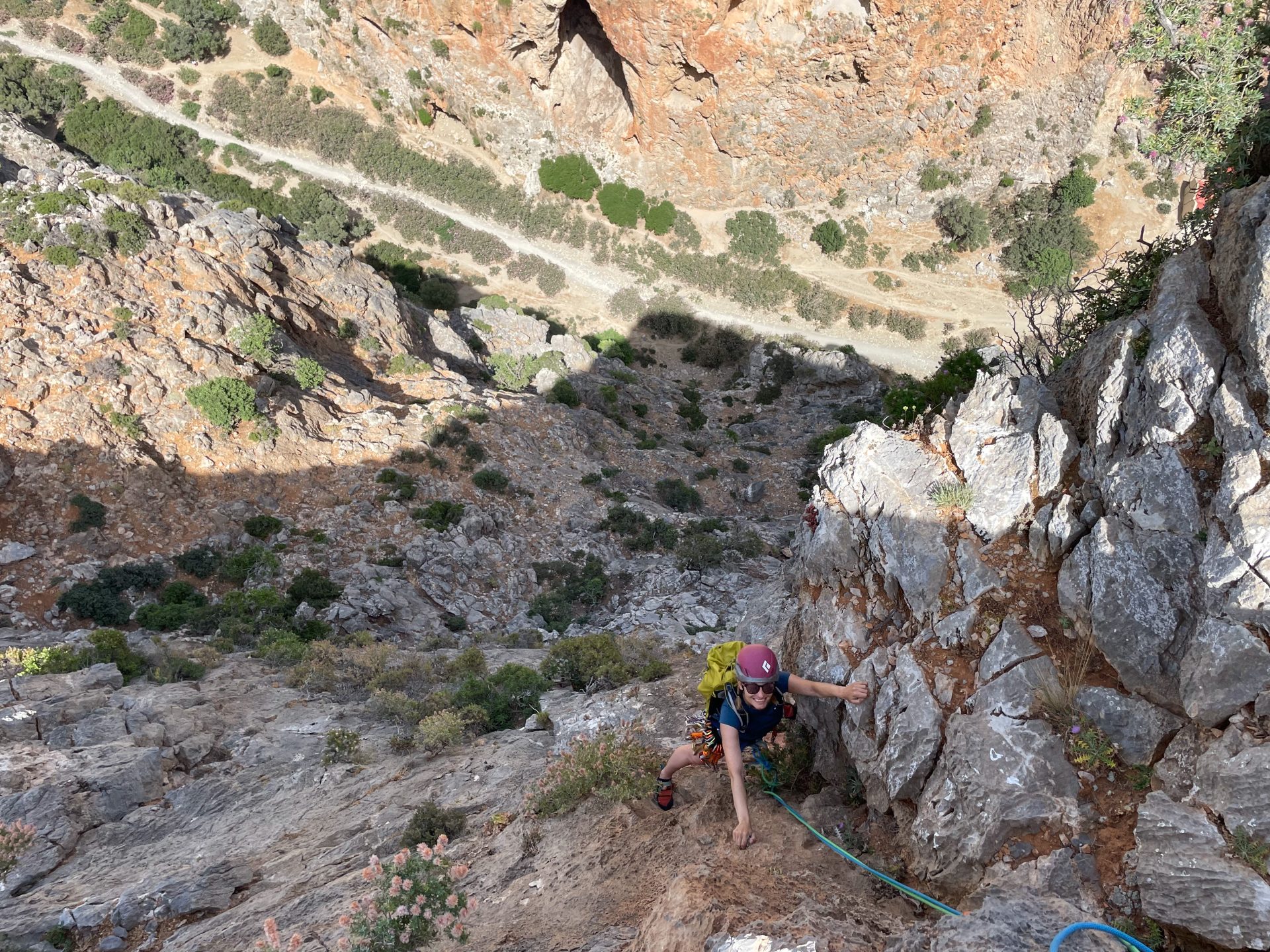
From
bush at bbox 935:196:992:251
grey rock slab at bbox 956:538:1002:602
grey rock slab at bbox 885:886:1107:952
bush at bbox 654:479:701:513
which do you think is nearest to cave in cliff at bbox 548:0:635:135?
bush at bbox 935:196:992:251

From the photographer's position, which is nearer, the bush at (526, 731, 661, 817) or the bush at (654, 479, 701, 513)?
the bush at (526, 731, 661, 817)

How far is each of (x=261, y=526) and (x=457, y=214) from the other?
31.4 meters

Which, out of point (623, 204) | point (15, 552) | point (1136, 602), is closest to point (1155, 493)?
point (1136, 602)

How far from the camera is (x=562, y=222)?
4469 cm

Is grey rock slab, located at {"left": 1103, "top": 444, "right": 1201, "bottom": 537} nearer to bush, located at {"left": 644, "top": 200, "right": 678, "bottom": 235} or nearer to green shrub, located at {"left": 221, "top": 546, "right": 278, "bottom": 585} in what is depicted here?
green shrub, located at {"left": 221, "top": 546, "right": 278, "bottom": 585}

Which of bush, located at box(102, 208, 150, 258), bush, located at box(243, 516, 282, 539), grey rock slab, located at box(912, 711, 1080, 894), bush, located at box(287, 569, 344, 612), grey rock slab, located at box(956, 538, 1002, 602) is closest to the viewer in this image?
grey rock slab, located at box(912, 711, 1080, 894)

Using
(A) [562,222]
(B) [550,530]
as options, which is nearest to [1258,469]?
(B) [550,530]

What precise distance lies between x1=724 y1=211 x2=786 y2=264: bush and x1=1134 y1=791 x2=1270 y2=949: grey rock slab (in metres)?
42.4

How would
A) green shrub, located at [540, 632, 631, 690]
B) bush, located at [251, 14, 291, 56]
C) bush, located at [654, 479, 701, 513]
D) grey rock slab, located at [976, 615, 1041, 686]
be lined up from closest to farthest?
grey rock slab, located at [976, 615, 1041, 686], green shrub, located at [540, 632, 631, 690], bush, located at [654, 479, 701, 513], bush, located at [251, 14, 291, 56]

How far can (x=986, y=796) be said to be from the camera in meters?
5.43

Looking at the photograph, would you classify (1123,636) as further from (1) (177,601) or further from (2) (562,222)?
(2) (562,222)

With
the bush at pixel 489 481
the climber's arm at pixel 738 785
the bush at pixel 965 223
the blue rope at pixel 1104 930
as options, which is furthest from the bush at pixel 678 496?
the bush at pixel 965 223

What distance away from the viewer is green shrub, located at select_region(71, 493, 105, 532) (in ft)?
59.2

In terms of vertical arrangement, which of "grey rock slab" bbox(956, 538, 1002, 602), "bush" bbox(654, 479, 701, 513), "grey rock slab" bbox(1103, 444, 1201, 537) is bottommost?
"bush" bbox(654, 479, 701, 513)
